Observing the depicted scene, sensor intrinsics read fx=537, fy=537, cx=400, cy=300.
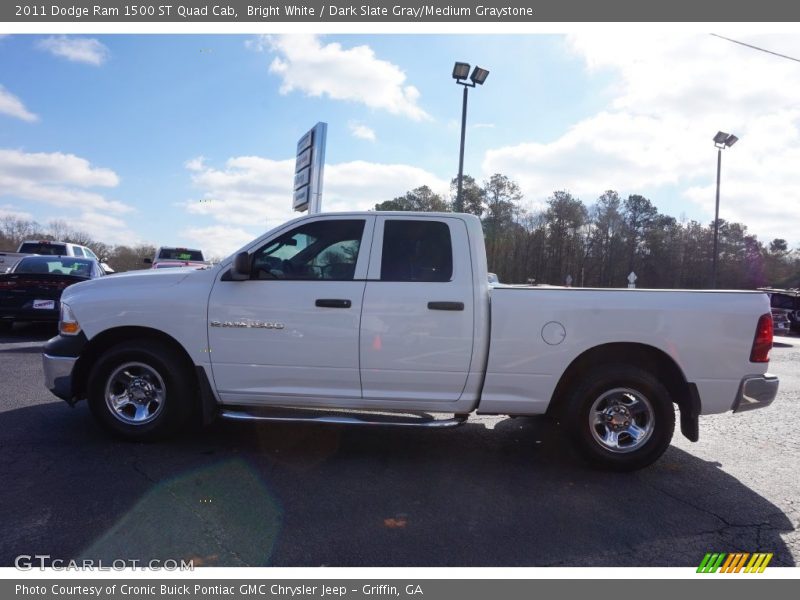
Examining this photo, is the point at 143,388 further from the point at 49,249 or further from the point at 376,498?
the point at 49,249

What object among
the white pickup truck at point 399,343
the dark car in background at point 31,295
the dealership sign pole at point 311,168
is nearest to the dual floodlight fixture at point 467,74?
the dealership sign pole at point 311,168

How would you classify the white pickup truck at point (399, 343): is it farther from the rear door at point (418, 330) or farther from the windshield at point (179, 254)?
the windshield at point (179, 254)

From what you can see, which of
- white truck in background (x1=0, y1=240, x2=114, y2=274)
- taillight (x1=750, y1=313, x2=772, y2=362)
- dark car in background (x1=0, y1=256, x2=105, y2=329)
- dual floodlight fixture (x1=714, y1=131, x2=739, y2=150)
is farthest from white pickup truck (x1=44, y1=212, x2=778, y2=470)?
dual floodlight fixture (x1=714, y1=131, x2=739, y2=150)

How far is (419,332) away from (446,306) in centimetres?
30

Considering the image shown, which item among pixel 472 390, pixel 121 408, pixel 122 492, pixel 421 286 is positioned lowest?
pixel 122 492

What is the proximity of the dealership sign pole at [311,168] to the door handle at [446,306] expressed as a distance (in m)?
9.98

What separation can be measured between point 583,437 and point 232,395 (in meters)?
2.97

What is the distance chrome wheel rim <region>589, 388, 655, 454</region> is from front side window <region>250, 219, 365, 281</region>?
2.37 m

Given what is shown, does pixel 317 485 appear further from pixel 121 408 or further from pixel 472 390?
pixel 121 408

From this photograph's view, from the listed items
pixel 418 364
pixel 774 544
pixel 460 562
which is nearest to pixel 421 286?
pixel 418 364

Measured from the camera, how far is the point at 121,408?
15.4 feet

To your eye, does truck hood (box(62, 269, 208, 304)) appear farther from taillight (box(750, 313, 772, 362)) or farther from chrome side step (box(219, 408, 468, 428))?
taillight (box(750, 313, 772, 362))

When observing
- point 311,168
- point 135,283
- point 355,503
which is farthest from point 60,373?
point 311,168

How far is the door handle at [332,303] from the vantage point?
14.5ft
